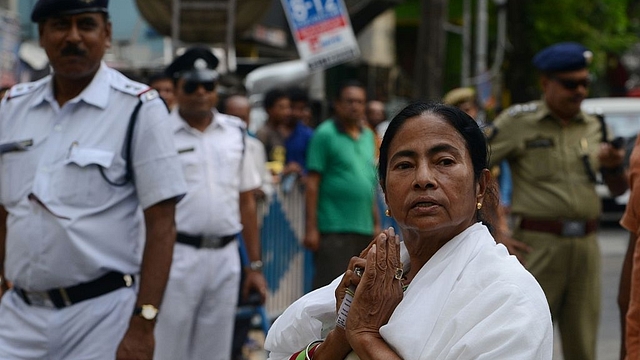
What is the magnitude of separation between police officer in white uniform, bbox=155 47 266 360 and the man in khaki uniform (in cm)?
157

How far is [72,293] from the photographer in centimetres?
451

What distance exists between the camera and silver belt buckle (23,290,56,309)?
452 cm

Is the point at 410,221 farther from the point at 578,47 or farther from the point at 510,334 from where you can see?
the point at 578,47

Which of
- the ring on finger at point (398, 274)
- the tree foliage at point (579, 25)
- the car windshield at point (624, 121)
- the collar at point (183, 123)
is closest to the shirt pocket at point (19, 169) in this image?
the ring on finger at point (398, 274)

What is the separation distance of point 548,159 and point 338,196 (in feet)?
6.93

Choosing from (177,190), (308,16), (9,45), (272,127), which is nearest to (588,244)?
(177,190)

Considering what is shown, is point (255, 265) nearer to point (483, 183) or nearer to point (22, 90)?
point (22, 90)

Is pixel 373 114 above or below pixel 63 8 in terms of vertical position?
below

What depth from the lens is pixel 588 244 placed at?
276 inches

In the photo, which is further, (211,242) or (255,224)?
(255,224)

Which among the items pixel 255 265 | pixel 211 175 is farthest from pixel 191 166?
pixel 255 265

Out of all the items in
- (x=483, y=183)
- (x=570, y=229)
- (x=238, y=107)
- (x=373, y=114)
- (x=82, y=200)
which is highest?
(x=483, y=183)

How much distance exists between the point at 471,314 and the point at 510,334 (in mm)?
112

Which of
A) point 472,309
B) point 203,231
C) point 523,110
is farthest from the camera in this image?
point 523,110
